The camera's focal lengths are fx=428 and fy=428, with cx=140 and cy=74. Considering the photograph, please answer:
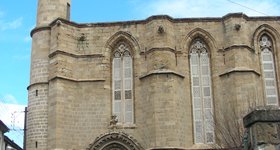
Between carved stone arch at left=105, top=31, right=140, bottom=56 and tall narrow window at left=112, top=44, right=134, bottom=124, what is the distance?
9.4 inches

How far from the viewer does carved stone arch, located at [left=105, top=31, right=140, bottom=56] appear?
19.7 m

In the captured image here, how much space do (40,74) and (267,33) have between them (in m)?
10.7

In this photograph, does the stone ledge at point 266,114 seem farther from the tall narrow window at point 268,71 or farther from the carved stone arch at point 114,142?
the tall narrow window at point 268,71

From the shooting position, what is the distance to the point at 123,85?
63.6 ft

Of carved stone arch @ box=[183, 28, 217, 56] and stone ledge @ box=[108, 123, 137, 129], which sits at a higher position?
carved stone arch @ box=[183, 28, 217, 56]

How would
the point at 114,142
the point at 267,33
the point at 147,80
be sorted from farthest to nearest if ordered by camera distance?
1. the point at 267,33
2. the point at 147,80
3. the point at 114,142

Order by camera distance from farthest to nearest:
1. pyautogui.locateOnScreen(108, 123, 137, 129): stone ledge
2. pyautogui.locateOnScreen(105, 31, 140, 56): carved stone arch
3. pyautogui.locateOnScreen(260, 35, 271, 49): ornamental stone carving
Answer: pyautogui.locateOnScreen(260, 35, 271, 49): ornamental stone carving < pyautogui.locateOnScreen(105, 31, 140, 56): carved stone arch < pyautogui.locateOnScreen(108, 123, 137, 129): stone ledge

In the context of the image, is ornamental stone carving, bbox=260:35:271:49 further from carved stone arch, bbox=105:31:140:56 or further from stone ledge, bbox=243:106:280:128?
stone ledge, bbox=243:106:280:128

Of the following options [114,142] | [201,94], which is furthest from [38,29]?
[201,94]

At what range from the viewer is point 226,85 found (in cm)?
1894

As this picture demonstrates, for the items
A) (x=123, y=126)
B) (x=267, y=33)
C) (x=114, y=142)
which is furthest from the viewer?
(x=267, y=33)

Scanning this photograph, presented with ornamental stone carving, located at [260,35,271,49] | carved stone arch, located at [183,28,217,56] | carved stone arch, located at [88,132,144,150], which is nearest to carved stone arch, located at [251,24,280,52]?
ornamental stone carving, located at [260,35,271,49]

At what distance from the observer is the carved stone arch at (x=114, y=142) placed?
18.2 metres

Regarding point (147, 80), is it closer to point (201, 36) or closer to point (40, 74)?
point (201, 36)
